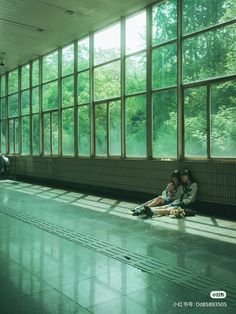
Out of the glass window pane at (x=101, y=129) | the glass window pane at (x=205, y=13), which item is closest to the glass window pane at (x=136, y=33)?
the glass window pane at (x=205, y=13)

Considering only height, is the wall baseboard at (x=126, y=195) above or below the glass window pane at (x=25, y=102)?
below

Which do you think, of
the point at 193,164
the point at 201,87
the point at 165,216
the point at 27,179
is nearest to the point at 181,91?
the point at 201,87

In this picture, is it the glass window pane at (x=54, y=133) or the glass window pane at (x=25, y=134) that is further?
the glass window pane at (x=25, y=134)

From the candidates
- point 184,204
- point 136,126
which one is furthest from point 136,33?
point 184,204

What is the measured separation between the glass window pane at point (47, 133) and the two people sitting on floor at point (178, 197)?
20.2 feet

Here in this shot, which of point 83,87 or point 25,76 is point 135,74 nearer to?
point 83,87

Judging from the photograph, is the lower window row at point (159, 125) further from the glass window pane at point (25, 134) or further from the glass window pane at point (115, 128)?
the glass window pane at point (25, 134)

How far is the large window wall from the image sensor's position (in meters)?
6.45

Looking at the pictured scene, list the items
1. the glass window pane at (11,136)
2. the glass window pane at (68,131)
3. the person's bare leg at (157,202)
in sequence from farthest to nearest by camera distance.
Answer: the glass window pane at (11,136) → the glass window pane at (68,131) → the person's bare leg at (157,202)

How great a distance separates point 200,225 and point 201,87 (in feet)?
8.53

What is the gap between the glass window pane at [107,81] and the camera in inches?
348

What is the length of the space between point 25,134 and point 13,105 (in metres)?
1.65

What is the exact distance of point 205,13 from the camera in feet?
21.8

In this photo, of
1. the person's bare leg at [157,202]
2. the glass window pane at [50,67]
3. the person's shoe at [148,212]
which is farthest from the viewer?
the glass window pane at [50,67]
